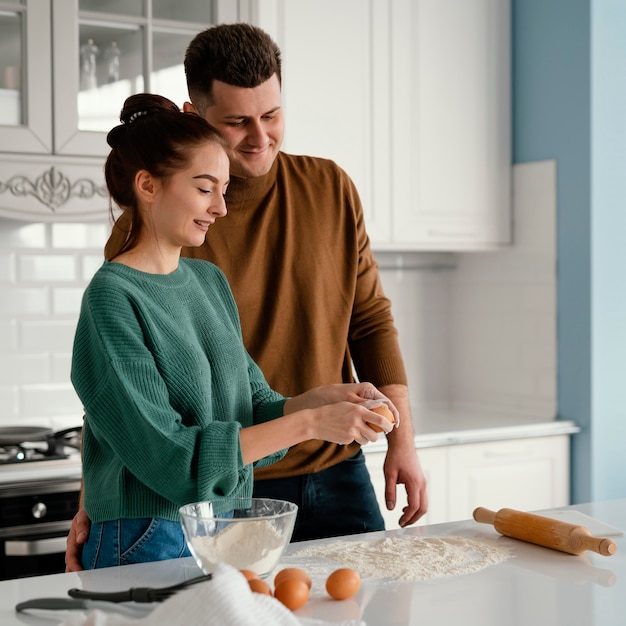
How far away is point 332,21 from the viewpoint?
10.4 feet

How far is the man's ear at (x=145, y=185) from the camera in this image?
1.50 m

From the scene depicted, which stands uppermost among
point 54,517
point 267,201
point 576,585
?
point 267,201

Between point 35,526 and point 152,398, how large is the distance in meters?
1.34

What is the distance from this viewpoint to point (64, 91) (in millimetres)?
2783

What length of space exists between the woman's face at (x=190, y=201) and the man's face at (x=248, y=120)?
0.33m

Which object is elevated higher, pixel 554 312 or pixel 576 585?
pixel 554 312

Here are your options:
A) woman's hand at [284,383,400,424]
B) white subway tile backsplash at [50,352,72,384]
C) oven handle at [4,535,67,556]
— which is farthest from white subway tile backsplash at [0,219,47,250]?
woman's hand at [284,383,400,424]

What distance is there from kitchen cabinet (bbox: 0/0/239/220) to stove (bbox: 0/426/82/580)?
0.68 m

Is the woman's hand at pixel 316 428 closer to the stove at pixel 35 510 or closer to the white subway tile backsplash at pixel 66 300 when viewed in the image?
the stove at pixel 35 510

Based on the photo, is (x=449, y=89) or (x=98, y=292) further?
(x=449, y=89)

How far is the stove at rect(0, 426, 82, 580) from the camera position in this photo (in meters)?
2.50

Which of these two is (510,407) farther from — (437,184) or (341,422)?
(341,422)

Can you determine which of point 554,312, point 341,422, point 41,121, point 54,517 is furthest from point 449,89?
point 341,422

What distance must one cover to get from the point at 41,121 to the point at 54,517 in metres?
1.07
